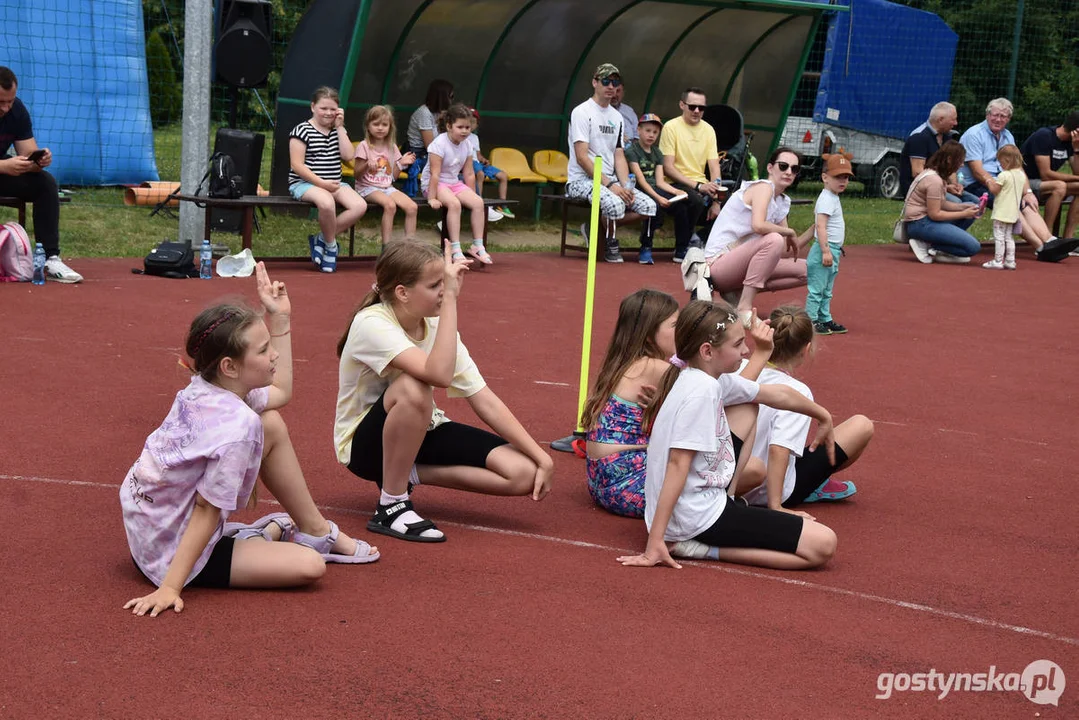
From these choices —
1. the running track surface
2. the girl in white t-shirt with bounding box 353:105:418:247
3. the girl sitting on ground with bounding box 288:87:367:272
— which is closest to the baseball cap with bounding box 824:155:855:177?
the running track surface

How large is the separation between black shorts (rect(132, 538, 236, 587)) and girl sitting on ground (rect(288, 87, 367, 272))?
770 centimetres

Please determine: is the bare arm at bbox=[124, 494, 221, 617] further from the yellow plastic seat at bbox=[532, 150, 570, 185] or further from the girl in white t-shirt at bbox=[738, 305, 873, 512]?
the yellow plastic seat at bbox=[532, 150, 570, 185]

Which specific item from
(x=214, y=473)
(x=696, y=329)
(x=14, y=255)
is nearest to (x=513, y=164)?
(x=14, y=255)

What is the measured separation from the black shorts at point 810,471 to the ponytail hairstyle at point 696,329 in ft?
3.08

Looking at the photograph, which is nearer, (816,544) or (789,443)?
(816,544)

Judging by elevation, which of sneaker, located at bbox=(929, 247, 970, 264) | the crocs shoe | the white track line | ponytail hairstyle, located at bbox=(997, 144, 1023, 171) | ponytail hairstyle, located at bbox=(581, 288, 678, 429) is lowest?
the white track line

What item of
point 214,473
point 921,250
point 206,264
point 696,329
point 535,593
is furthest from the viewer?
point 921,250

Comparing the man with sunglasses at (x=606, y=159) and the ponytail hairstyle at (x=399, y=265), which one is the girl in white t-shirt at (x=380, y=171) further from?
the ponytail hairstyle at (x=399, y=265)

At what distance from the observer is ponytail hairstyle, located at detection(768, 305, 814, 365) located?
5.39 metres

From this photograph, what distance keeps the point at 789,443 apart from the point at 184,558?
2.47m

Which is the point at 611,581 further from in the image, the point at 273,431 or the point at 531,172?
the point at 531,172

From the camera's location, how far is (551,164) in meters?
16.7

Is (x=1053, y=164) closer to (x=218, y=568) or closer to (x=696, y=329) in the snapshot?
(x=696, y=329)

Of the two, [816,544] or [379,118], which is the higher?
[379,118]
